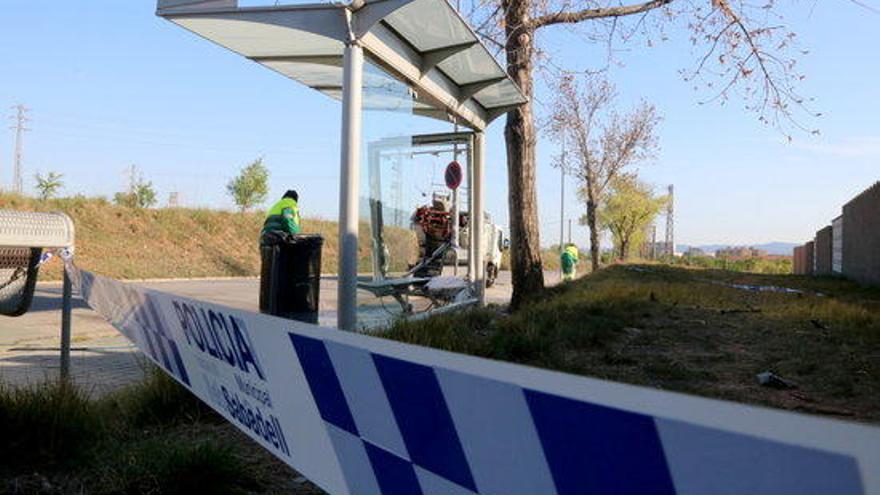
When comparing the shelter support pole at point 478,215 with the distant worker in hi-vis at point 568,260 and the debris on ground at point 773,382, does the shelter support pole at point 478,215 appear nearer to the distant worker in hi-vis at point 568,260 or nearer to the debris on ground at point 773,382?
the debris on ground at point 773,382

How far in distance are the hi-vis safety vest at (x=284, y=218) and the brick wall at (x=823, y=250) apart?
2696 centimetres

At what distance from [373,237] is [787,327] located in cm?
508

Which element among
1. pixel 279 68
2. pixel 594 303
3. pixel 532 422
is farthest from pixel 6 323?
pixel 532 422

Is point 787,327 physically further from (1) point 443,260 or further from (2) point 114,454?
(2) point 114,454

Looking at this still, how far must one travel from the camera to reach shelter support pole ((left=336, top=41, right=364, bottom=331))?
6742 mm

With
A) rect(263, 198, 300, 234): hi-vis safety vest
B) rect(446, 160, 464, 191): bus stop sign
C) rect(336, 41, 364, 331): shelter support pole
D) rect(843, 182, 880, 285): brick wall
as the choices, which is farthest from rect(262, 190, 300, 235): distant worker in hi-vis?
rect(843, 182, 880, 285): brick wall

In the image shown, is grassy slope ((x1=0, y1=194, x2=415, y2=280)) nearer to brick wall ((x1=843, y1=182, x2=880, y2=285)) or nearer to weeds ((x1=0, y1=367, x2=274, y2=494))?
brick wall ((x1=843, y1=182, x2=880, y2=285))

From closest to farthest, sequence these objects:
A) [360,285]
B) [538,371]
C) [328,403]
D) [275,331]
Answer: [538,371] → [328,403] → [275,331] → [360,285]

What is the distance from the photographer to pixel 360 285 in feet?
26.4

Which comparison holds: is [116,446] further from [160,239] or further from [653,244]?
[653,244]

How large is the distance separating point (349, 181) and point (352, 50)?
120 centimetres

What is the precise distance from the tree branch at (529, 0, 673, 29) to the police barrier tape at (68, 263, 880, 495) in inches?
379

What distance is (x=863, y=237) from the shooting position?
20.1 m

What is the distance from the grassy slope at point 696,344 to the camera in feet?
18.5
